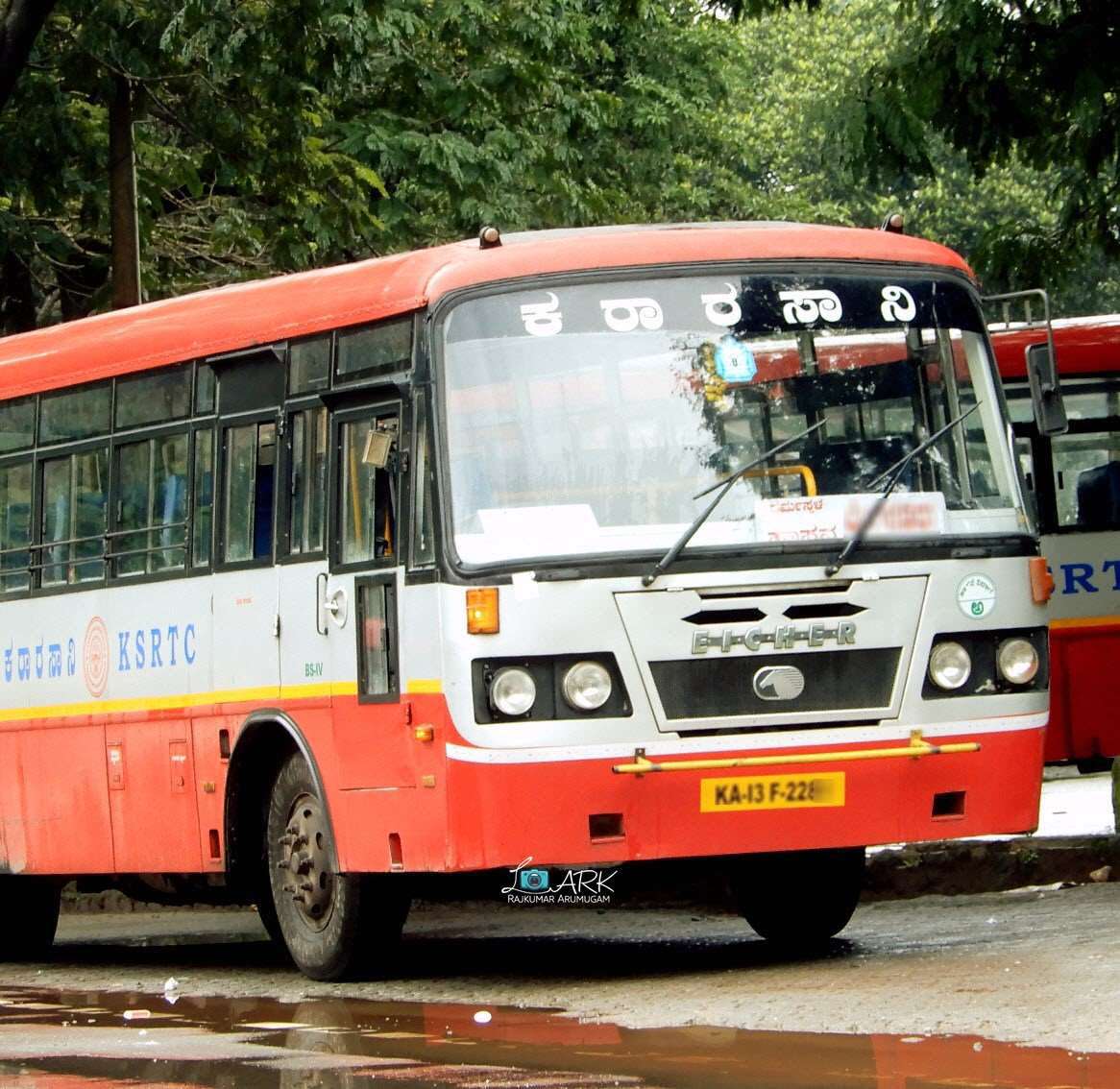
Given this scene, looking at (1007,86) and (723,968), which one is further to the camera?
(1007,86)

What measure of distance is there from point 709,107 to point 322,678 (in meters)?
25.8

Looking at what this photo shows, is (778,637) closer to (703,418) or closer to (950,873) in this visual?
(703,418)

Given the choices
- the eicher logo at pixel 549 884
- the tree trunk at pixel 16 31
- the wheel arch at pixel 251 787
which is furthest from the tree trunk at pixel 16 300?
the eicher logo at pixel 549 884

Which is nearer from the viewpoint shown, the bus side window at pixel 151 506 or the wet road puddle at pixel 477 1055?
the wet road puddle at pixel 477 1055

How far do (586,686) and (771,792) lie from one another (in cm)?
85

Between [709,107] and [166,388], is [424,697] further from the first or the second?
[709,107]

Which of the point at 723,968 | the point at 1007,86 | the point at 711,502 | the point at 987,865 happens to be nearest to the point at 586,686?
the point at 711,502

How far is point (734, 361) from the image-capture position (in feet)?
35.8

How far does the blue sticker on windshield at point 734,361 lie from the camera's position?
10.9m

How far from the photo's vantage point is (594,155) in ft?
96.3

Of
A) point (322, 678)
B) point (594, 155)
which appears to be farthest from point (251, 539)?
point (594, 155)

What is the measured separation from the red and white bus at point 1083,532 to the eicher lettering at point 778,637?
896cm

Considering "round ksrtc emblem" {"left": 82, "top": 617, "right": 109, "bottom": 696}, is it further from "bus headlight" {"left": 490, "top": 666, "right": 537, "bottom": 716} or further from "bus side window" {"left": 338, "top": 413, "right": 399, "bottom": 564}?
"bus headlight" {"left": 490, "top": 666, "right": 537, "bottom": 716}

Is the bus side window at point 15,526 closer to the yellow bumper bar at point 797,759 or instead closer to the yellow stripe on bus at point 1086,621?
the yellow bumper bar at point 797,759
